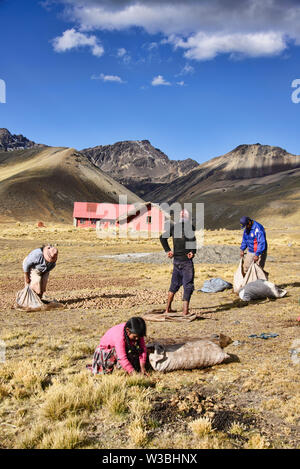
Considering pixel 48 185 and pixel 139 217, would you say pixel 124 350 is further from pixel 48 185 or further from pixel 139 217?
pixel 48 185

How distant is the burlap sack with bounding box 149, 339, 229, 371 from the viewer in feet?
19.1

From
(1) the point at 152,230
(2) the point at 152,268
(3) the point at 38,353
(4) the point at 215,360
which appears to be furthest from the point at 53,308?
(1) the point at 152,230

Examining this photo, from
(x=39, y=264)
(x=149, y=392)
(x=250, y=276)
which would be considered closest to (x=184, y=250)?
(x=250, y=276)

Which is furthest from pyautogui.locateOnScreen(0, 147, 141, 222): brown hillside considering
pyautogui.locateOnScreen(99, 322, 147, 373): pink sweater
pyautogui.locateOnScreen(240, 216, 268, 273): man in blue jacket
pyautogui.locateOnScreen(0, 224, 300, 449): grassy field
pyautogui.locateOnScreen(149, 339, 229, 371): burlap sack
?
pyautogui.locateOnScreen(149, 339, 229, 371): burlap sack

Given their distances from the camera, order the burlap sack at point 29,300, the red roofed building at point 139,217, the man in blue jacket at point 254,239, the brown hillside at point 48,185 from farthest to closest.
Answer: the brown hillside at point 48,185 < the red roofed building at point 139,217 < the man in blue jacket at point 254,239 < the burlap sack at point 29,300

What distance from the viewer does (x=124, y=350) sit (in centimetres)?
545

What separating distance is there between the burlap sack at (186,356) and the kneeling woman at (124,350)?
299 millimetres

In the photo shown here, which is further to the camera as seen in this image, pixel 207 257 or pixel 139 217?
pixel 139 217

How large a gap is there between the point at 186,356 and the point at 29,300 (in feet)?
20.4

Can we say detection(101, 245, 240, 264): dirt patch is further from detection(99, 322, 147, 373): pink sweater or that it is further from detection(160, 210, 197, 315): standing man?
detection(99, 322, 147, 373): pink sweater

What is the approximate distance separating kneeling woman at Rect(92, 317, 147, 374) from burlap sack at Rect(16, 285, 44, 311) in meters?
5.39

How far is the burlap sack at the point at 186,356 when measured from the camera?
19.1 ft

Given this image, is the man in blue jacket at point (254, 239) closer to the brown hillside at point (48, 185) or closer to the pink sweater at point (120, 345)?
the pink sweater at point (120, 345)

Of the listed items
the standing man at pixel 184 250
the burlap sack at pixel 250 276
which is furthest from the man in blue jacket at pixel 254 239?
the standing man at pixel 184 250
